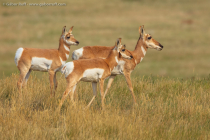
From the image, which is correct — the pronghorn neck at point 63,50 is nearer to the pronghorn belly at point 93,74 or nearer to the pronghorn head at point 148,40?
the pronghorn belly at point 93,74

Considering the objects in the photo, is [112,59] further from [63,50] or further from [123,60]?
[63,50]

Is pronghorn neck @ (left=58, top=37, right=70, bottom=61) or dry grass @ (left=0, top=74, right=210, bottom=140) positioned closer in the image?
dry grass @ (left=0, top=74, right=210, bottom=140)

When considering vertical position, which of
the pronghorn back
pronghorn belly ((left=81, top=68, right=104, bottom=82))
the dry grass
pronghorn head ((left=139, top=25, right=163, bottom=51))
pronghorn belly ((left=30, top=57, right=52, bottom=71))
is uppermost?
pronghorn head ((left=139, top=25, right=163, bottom=51))

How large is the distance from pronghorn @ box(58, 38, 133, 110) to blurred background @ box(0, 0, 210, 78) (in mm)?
18738

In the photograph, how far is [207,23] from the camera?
4831cm

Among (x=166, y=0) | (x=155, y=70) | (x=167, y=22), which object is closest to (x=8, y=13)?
(x=167, y=22)

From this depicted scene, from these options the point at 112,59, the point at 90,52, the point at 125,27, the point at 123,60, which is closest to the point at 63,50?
the point at 90,52

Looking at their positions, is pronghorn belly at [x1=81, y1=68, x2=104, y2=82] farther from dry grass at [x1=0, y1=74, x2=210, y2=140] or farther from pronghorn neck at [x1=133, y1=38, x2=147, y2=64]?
pronghorn neck at [x1=133, y1=38, x2=147, y2=64]

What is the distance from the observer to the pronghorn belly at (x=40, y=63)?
26.3 ft

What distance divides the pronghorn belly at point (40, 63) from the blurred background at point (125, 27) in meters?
18.9

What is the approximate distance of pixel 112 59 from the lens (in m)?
7.94

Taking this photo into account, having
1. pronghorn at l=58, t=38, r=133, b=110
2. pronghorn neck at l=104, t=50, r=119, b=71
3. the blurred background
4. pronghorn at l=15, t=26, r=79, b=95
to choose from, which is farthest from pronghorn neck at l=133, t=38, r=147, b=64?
the blurred background

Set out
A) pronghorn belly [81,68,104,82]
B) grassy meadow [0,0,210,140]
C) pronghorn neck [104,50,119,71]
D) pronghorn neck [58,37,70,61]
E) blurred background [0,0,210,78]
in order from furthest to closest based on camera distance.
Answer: blurred background [0,0,210,78], pronghorn neck [58,37,70,61], pronghorn neck [104,50,119,71], pronghorn belly [81,68,104,82], grassy meadow [0,0,210,140]

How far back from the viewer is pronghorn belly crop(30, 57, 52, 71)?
8.02 m
